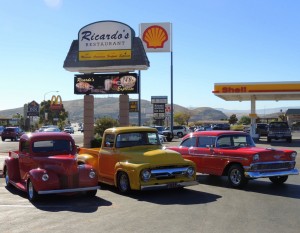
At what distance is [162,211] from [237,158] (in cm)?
400

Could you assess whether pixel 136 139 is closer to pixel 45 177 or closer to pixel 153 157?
pixel 153 157

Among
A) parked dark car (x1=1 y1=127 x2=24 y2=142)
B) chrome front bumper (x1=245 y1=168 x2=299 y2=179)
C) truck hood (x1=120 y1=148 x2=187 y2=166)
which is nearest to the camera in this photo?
truck hood (x1=120 y1=148 x2=187 y2=166)

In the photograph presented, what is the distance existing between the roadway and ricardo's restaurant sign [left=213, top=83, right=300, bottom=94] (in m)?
33.5

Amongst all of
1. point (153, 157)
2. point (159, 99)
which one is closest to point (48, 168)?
point (153, 157)

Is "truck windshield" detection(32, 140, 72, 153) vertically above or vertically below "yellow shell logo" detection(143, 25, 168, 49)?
below

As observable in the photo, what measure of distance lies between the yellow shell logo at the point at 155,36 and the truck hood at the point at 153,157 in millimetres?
27062

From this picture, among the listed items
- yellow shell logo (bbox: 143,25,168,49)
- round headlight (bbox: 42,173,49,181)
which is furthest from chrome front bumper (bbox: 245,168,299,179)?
yellow shell logo (bbox: 143,25,168,49)

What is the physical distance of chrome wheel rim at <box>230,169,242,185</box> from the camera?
39.6 ft

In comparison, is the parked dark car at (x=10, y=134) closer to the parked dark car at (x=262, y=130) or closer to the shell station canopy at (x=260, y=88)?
the shell station canopy at (x=260, y=88)

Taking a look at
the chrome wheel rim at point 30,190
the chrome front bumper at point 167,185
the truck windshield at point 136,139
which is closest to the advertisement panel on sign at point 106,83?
the truck windshield at point 136,139

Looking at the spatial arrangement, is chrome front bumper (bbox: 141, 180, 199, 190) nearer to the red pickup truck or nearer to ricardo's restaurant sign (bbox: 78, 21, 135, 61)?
the red pickup truck

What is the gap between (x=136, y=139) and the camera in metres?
12.2

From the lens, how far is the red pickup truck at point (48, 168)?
33.0 feet

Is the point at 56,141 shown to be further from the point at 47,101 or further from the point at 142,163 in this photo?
the point at 47,101
